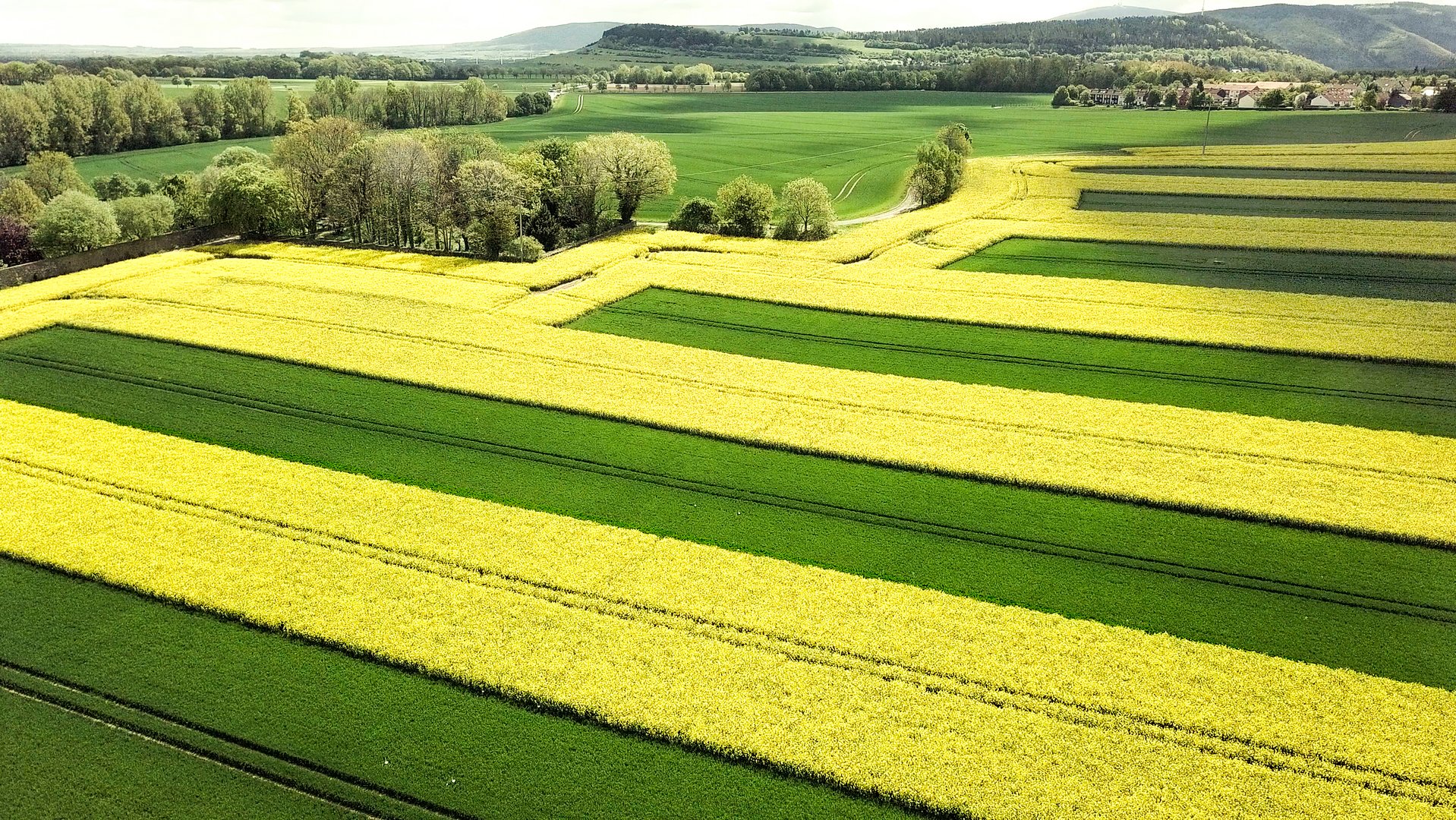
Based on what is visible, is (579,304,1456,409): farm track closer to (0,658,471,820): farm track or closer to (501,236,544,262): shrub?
(501,236,544,262): shrub

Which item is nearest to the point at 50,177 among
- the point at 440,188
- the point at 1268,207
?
the point at 440,188

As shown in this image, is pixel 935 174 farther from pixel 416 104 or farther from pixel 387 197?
pixel 416 104

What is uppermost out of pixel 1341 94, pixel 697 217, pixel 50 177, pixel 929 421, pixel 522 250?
pixel 1341 94

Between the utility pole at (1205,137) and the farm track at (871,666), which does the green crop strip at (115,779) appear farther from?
the utility pole at (1205,137)

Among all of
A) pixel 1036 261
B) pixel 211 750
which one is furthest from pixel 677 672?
pixel 1036 261

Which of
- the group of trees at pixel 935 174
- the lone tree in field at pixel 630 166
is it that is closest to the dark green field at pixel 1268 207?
the group of trees at pixel 935 174

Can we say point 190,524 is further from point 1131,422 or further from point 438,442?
point 1131,422
